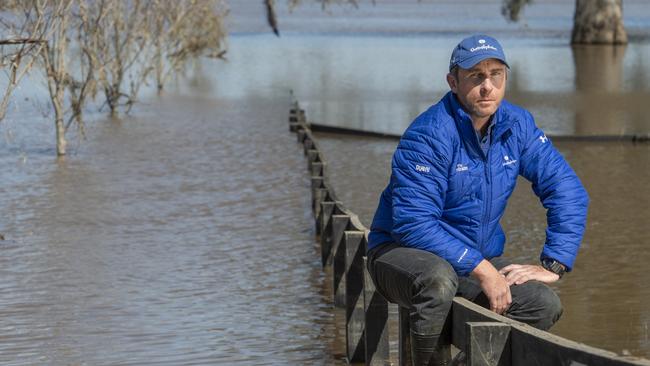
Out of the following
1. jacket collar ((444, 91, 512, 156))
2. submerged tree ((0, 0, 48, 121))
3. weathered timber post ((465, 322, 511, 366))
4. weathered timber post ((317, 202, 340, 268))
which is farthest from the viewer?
submerged tree ((0, 0, 48, 121))

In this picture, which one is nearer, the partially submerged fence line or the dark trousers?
the partially submerged fence line

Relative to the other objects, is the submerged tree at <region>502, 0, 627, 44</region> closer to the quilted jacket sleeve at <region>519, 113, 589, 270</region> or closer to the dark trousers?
the quilted jacket sleeve at <region>519, 113, 589, 270</region>

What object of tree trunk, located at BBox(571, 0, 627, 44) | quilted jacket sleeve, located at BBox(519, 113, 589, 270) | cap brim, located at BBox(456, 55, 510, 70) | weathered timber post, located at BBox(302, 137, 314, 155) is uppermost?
cap brim, located at BBox(456, 55, 510, 70)

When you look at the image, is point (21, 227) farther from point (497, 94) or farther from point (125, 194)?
point (497, 94)

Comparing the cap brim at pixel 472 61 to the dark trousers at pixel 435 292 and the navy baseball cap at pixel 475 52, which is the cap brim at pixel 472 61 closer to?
the navy baseball cap at pixel 475 52

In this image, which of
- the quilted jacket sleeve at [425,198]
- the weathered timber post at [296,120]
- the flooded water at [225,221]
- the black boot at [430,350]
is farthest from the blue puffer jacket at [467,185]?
the weathered timber post at [296,120]

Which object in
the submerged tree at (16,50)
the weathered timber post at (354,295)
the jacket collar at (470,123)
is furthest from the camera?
the submerged tree at (16,50)

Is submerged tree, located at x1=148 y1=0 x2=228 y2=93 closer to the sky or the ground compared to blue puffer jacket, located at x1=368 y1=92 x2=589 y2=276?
closer to the ground

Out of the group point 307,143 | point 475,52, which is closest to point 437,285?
point 475,52

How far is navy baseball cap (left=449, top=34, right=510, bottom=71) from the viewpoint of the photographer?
565 cm

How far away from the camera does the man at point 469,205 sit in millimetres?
5473

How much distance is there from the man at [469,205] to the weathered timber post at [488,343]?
714 mm

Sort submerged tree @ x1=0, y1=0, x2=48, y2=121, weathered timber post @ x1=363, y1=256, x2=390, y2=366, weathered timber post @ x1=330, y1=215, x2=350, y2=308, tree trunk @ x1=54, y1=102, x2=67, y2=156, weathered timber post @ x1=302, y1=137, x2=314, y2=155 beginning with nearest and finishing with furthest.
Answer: weathered timber post @ x1=363, y1=256, x2=390, y2=366
weathered timber post @ x1=330, y1=215, x2=350, y2=308
submerged tree @ x1=0, y1=0, x2=48, y2=121
weathered timber post @ x1=302, y1=137, x2=314, y2=155
tree trunk @ x1=54, y1=102, x2=67, y2=156

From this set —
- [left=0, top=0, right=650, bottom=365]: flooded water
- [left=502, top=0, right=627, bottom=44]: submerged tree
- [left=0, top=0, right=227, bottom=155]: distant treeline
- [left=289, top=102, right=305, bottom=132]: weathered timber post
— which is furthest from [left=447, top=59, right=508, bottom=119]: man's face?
[left=502, top=0, right=627, bottom=44]: submerged tree
